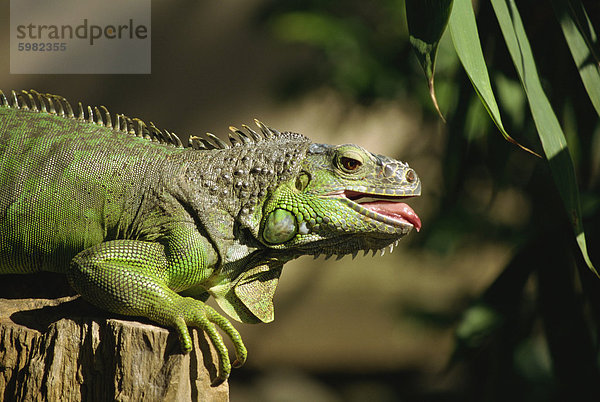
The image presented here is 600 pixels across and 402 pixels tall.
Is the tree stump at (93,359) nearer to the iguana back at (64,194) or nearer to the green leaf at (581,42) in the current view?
the iguana back at (64,194)

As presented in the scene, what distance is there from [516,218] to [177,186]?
3114 millimetres

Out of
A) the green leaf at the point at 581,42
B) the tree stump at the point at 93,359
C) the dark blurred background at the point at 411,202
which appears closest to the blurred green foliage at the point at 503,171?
the dark blurred background at the point at 411,202

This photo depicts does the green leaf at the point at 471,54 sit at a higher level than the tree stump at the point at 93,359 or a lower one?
higher

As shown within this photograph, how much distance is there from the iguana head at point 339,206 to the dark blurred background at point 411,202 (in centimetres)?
180

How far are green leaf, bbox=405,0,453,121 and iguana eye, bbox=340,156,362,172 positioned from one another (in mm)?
450

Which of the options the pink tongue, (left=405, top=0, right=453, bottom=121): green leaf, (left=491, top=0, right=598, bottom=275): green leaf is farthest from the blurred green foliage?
(left=405, top=0, right=453, bottom=121): green leaf

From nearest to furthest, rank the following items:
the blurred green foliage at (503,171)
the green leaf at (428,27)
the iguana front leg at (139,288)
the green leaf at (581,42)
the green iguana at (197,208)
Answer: the green leaf at (428,27)
the iguana front leg at (139,288)
the green iguana at (197,208)
the green leaf at (581,42)
the blurred green foliage at (503,171)

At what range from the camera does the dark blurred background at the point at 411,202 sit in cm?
401

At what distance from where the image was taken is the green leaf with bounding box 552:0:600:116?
2.71 metres

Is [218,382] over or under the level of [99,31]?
under

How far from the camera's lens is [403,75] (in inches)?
179

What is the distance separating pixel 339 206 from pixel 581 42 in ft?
4.42

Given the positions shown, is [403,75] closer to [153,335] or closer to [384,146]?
[384,146]

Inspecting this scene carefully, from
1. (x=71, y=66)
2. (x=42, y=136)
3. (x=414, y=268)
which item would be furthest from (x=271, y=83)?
(x=42, y=136)
